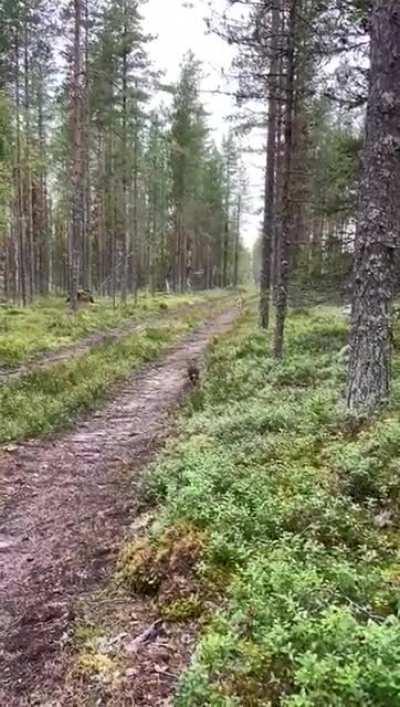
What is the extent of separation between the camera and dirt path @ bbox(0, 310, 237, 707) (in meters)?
4.11

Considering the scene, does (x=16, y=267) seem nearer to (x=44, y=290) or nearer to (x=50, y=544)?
(x=44, y=290)

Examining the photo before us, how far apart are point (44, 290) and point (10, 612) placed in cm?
4028

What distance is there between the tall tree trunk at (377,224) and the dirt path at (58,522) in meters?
3.15

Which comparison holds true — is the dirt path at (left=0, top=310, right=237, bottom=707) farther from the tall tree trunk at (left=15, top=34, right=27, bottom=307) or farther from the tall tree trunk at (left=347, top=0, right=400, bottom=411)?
the tall tree trunk at (left=15, top=34, right=27, bottom=307)

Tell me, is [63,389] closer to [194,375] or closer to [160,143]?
[194,375]

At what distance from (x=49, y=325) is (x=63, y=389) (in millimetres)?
8868

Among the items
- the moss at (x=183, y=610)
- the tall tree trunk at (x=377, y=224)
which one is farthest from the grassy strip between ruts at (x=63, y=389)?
the moss at (x=183, y=610)

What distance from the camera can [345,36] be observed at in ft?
36.4

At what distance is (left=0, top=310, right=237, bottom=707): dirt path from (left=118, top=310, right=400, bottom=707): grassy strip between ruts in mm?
542

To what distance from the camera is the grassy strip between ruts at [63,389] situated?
369 inches

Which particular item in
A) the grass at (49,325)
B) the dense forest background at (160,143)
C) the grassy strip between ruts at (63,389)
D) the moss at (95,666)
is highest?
the dense forest background at (160,143)

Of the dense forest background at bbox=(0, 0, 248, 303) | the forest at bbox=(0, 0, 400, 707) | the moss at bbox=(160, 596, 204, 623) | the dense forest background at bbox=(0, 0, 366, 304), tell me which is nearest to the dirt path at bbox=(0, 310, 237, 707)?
the forest at bbox=(0, 0, 400, 707)

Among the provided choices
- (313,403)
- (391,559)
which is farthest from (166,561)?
(313,403)

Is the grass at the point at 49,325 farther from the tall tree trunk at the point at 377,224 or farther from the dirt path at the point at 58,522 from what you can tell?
the tall tree trunk at the point at 377,224
